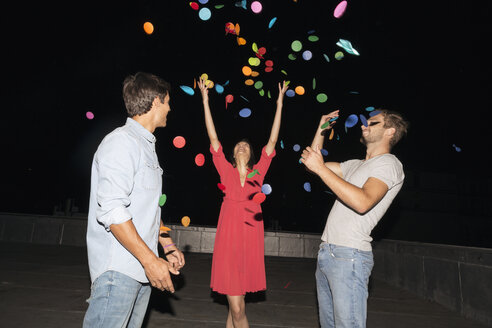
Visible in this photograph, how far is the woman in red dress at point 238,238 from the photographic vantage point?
2.84 meters

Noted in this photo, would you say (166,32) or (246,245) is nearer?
(246,245)

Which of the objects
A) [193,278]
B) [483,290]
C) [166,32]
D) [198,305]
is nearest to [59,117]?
[166,32]

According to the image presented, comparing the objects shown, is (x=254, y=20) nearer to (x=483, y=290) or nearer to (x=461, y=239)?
(x=483, y=290)

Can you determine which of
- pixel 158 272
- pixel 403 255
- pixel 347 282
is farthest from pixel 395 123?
pixel 403 255

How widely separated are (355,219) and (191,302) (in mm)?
3245

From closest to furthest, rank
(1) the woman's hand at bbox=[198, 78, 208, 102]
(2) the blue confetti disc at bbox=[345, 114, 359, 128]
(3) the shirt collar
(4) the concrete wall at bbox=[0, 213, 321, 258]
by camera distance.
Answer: (3) the shirt collar
(2) the blue confetti disc at bbox=[345, 114, 359, 128]
(1) the woman's hand at bbox=[198, 78, 208, 102]
(4) the concrete wall at bbox=[0, 213, 321, 258]

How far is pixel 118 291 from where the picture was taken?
4.59 feet

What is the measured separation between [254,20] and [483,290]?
5.20 m

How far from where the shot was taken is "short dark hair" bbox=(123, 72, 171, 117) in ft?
5.61

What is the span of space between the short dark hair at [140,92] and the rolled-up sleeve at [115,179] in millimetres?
281

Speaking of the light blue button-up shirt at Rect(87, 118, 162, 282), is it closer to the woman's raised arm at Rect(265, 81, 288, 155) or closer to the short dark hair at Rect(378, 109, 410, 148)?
the short dark hair at Rect(378, 109, 410, 148)

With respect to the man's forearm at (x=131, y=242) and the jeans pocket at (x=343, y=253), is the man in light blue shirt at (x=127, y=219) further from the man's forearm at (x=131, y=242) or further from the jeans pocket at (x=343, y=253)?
the jeans pocket at (x=343, y=253)

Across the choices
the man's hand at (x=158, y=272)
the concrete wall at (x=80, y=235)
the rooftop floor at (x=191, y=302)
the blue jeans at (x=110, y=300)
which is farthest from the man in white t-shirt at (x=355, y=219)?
the concrete wall at (x=80, y=235)

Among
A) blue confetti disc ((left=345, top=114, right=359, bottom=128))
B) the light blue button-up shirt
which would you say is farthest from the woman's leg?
blue confetti disc ((left=345, top=114, right=359, bottom=128))
